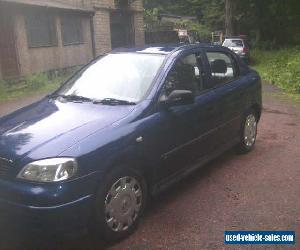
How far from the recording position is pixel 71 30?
74.1ft

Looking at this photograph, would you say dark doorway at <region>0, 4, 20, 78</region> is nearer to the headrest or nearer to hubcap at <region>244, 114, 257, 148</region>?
hubcap at <region>244, 114, 257, 148</region>

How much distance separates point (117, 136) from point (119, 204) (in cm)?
64

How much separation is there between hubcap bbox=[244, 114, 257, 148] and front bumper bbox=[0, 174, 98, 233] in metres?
3.61

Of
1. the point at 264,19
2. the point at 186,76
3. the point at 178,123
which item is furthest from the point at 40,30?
the point at 264,19

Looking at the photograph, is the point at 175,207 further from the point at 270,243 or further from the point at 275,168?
the point at 275,168

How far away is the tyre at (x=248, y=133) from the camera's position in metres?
6.59

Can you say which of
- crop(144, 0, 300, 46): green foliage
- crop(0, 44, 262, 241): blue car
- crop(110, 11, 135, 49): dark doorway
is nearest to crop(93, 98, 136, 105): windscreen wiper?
crop(0, 44, 262, 241): blue car

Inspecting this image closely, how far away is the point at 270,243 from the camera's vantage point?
4.02m

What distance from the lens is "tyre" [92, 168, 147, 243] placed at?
3836 mm

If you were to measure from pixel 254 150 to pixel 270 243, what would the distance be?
125 inches

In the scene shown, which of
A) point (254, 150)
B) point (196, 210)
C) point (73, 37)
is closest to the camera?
point (196, 210)

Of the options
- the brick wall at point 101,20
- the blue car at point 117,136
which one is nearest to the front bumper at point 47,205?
the blue car at point 117,136

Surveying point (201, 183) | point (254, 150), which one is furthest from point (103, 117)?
point (254, 150)

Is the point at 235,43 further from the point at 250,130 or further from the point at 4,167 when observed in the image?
the point at 4,167
